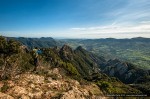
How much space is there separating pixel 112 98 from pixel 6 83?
72.7 m

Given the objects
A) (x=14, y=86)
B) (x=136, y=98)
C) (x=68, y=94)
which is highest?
(x=14, y=86)

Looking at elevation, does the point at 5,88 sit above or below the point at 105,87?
above

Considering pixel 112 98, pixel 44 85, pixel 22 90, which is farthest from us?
pixel 112 98

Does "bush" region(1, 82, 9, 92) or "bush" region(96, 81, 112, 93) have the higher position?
"bush" region(1, 82, 9, 92)

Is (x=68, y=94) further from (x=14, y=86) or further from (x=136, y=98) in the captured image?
(x=136, y=98)

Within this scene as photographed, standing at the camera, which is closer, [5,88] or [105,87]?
[5,88]

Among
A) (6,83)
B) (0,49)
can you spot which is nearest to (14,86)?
(6,83)

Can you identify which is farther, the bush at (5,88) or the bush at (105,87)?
the bush at (105,87)

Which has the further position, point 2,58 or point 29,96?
point 2,58

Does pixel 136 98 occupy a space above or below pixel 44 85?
below

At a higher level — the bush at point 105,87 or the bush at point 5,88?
the bush at point 5,88

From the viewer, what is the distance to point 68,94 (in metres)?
75.6

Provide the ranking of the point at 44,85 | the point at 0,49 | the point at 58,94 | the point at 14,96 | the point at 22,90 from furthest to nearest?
the point at 0,49
the point at 44,85
the point at 58,94
the point at 22,90
the point at 14,96

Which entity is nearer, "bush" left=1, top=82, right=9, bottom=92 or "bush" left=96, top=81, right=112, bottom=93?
"bush" left=1, top=82, right=9, bottom=92
